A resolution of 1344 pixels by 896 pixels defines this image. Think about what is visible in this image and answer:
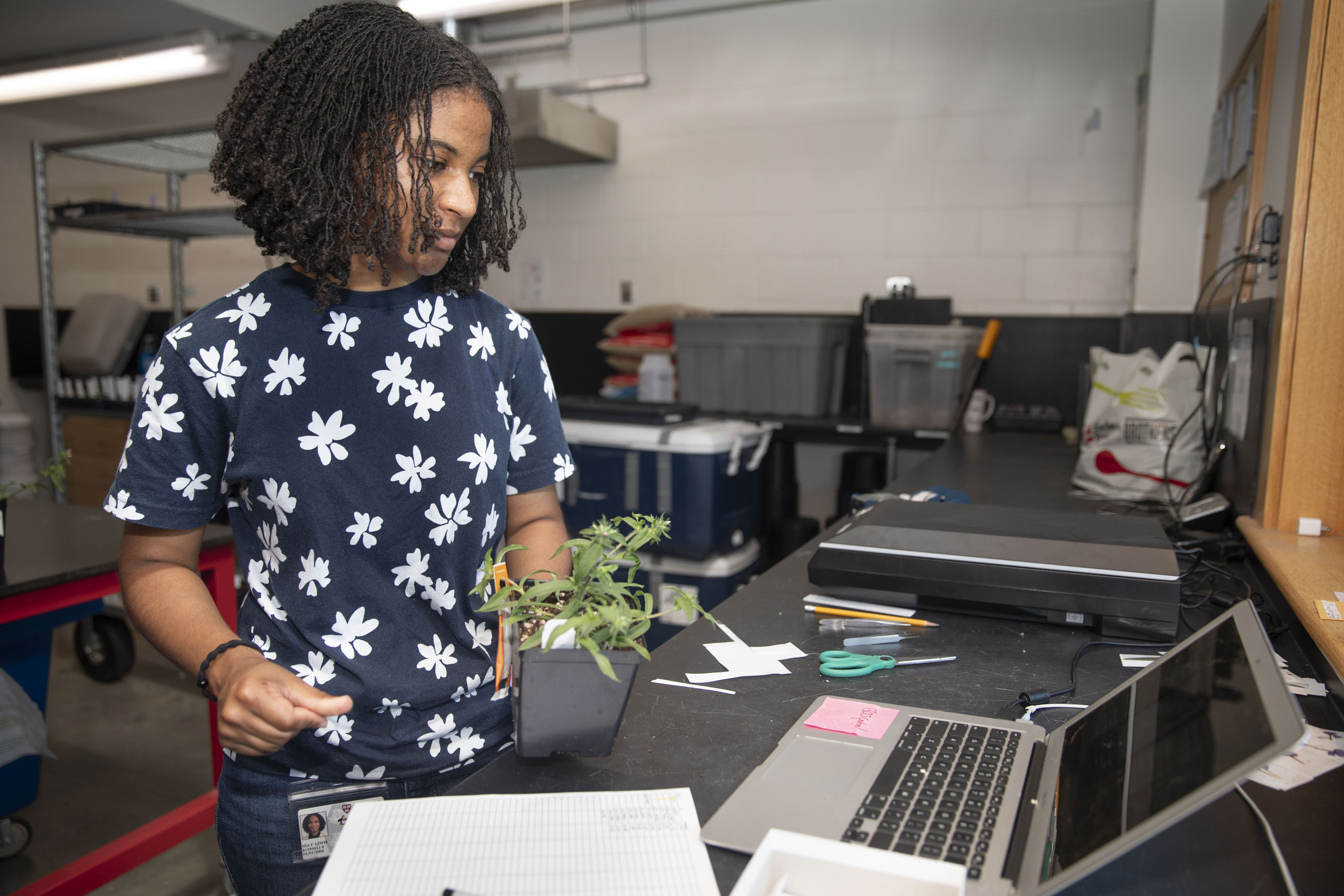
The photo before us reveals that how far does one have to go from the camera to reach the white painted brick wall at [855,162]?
3.42 m

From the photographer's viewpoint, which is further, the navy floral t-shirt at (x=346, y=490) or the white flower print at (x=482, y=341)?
the white flower print at (x=482, y=341)

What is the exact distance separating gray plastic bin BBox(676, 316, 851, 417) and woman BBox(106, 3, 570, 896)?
8.25 feet

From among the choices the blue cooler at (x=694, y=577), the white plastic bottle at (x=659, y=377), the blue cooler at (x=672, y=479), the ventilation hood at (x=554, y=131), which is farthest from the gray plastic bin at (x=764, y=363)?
the ventilation hood at (x=554, y=131)

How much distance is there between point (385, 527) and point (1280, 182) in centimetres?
162

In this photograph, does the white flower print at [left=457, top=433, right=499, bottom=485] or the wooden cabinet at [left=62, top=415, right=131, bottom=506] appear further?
the wooden cabinet at [left=62, top=415, right=131, bottom=506]

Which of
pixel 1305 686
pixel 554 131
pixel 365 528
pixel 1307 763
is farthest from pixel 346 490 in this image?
pixel 554 131

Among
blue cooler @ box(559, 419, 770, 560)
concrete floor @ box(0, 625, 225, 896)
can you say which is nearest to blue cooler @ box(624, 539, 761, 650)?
blue cooler @ box(559, 419, 770, 560)

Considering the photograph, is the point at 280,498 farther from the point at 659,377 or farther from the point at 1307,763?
the point at 659,377

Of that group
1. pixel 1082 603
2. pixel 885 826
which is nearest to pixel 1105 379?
pixel 1082 603

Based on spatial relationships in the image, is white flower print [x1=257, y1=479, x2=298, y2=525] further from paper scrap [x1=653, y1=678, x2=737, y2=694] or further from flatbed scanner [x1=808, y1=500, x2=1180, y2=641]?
flatbed scanner [x1=808, y1=500, x2=1180, y2=641]

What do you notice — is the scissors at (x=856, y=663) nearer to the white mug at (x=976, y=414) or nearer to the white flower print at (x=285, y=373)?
the white flower print at (x=285, y=373)

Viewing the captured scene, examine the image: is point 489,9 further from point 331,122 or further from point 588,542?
point 588,542

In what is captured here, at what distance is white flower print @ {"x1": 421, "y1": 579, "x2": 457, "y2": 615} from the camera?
923 millimetres

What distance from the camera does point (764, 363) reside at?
136 inches
